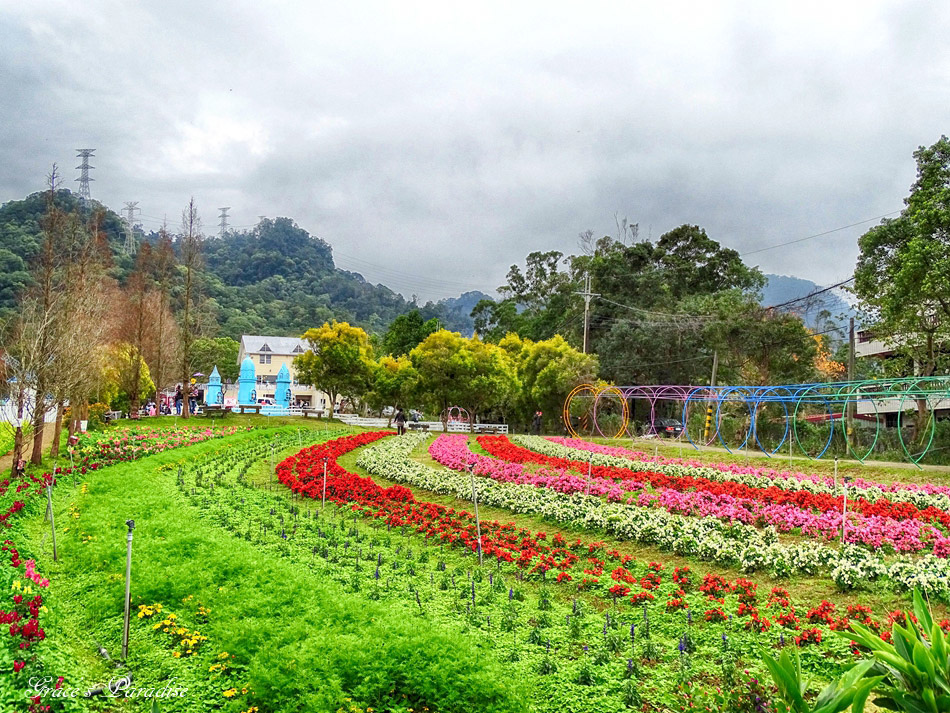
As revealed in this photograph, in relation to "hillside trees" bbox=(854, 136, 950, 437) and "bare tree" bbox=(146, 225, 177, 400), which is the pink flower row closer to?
"hillside trees" bbox=(854, 136, 950, 437)

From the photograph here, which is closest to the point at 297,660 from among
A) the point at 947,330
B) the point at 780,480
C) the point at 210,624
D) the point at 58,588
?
the point at 210,624

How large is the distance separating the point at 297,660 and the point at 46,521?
8058mm

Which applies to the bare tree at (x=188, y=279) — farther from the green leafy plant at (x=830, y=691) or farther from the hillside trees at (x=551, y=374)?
the green leafy plant at (x=830, y=691)

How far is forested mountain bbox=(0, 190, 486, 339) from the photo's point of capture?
6206 cm

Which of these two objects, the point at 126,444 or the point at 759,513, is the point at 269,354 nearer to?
the point at 126,444

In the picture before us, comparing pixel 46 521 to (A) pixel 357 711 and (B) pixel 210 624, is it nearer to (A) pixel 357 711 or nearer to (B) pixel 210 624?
(B) pixel 210 624

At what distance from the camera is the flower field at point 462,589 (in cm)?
481

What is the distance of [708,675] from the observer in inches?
202

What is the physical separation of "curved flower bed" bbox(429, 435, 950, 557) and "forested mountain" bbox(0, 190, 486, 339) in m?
48.8

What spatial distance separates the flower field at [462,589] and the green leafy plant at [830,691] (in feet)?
0.56

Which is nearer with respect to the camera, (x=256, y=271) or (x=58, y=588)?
(x=58, y=588)

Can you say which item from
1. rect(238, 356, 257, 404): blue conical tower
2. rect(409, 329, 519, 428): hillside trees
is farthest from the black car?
rect(238, 356, 257, 404): blue conical tower

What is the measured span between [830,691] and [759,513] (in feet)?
25.9

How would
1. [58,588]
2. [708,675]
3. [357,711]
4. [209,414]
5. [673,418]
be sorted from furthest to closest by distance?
[673,418]
[209,414]
[58,588]
[708,675]
[357,711]
